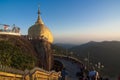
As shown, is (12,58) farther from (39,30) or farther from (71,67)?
(71,67)

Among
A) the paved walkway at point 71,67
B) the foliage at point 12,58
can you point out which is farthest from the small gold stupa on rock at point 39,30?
the foliage at point 12,58

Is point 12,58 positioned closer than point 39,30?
Yes

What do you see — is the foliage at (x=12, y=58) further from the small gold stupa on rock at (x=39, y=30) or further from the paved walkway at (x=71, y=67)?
the small gold stupa on rock at (x=39, y=30)

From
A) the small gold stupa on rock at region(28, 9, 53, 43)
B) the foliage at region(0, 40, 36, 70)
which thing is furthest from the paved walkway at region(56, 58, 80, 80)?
the foliage at region(0, 40, 36, 70)

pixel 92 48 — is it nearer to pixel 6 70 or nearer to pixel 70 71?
pixel 70 71

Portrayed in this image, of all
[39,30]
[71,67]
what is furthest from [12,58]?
[71,67]

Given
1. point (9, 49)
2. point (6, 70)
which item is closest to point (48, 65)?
point (9, 49)

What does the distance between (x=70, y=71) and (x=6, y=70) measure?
38.5 metres

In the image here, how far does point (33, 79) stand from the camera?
18062mm

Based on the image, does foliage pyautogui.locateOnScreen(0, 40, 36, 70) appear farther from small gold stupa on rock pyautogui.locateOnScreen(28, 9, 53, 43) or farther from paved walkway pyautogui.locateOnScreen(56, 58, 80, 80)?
small gold stupa on rock pyautogui.locateOnScreen(28, 9, 53, 43)

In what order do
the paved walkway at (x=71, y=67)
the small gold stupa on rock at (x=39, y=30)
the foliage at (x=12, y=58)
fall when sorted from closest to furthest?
the foliage at (x=12, y=58)
the paved walkway at (x=71, y=67)
the small gold stupa on rock at (x=39, y=30)

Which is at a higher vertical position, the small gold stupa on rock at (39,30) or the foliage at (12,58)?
the small gold stupa on rock at (39,30)

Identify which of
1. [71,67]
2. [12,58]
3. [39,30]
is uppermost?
[39,30]

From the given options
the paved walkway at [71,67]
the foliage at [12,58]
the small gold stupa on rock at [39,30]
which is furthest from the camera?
the small gold stupa on rock at [39,30]
